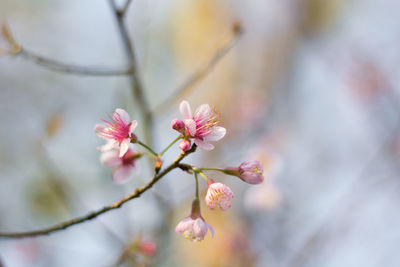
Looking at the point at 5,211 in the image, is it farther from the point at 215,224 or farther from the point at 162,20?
the point at 162,20

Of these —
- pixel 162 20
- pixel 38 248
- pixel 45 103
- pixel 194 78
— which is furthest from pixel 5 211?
pixel 162 20

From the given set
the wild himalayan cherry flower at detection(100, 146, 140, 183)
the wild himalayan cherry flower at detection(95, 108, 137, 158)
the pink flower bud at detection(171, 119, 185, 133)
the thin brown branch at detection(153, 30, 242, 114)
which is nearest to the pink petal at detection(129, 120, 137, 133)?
the wild himalayan cherry flower at detection(95, 108, 137, 158)

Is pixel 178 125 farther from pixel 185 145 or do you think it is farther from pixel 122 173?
pixel 122 173

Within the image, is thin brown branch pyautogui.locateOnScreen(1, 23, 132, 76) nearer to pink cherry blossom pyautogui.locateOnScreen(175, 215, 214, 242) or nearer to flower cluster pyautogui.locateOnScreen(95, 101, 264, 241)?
flower cluster pyautogui.locateOnScreen(95, 101, 264, 241)

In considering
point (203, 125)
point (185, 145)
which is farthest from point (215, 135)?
point (185, 145)

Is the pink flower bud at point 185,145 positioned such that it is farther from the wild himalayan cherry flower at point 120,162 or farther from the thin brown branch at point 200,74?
the thin brown branch at point 200,74

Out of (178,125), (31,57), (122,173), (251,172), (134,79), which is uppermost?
(178,125)

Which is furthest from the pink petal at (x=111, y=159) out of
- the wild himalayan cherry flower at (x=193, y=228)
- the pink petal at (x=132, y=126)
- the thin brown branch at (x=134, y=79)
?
the thin brown branch at (x=134, y=79)
